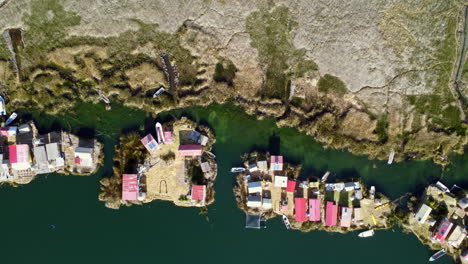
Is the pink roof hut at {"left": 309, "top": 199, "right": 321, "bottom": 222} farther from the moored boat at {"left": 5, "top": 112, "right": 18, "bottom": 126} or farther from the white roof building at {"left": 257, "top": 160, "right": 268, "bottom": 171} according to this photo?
the moored boat at {"left": 5, "top": 112, "right": 18, "bottom": 126}

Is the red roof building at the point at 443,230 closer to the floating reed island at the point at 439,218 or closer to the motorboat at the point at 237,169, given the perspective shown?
the floating reed island at the point at 439,218

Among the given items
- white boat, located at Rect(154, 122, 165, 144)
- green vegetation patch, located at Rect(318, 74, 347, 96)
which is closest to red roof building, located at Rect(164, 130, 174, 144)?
white boat, located at Rect(154, 122, 165, 144)

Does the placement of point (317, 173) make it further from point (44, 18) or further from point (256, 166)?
point (44, 18)

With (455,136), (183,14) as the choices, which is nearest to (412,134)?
(455,136)

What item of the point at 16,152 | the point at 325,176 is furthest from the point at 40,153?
the point at 325,176

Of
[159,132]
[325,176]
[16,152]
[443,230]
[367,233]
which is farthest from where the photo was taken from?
[325,176]

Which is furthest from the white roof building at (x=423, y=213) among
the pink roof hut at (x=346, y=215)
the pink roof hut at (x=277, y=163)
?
the pink roof hut at (x=277, y=163)

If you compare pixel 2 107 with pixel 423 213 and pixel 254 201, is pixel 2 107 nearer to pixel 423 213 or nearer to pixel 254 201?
pixel 254 201
